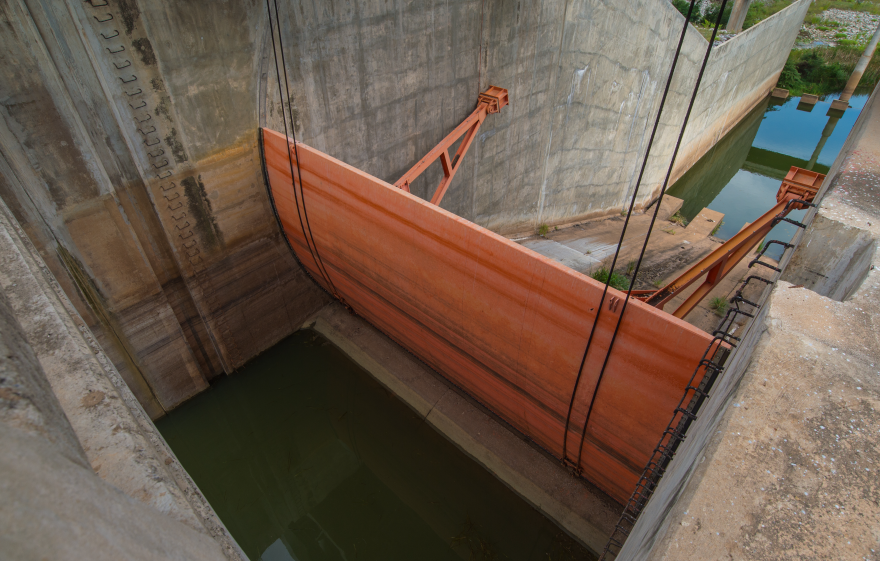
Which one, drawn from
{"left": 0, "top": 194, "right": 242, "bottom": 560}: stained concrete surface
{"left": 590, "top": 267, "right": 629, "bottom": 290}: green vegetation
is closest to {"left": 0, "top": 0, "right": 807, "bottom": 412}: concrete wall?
{"left": 590, "top": 267, "right": 629, "bottom": 290}: green vegetation

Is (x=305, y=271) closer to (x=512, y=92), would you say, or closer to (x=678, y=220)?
(x=512, y=92)

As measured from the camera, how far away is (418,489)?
20.8 ft

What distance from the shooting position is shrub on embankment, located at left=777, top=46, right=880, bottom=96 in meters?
20.7

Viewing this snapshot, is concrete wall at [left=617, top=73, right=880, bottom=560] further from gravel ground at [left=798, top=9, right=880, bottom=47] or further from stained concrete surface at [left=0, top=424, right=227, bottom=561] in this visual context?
gravel ground at [left=798, top=9, right=880, bottom=47]

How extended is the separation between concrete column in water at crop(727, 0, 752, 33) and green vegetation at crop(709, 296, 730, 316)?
1595cm

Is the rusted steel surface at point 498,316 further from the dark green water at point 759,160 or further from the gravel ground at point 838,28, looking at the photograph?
the gravel ground at point 838,28

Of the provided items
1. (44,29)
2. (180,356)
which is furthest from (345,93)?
(180,356)

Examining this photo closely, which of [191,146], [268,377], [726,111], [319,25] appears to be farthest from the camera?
[726,111]

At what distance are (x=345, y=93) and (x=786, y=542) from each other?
6725mm

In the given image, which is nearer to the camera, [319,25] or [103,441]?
[103,441]

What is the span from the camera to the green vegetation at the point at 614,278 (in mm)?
8648

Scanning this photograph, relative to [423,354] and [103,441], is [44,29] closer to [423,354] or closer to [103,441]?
[103,441]

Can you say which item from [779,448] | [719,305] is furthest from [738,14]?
[779,448]

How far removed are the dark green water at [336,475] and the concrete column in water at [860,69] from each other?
933 inches
